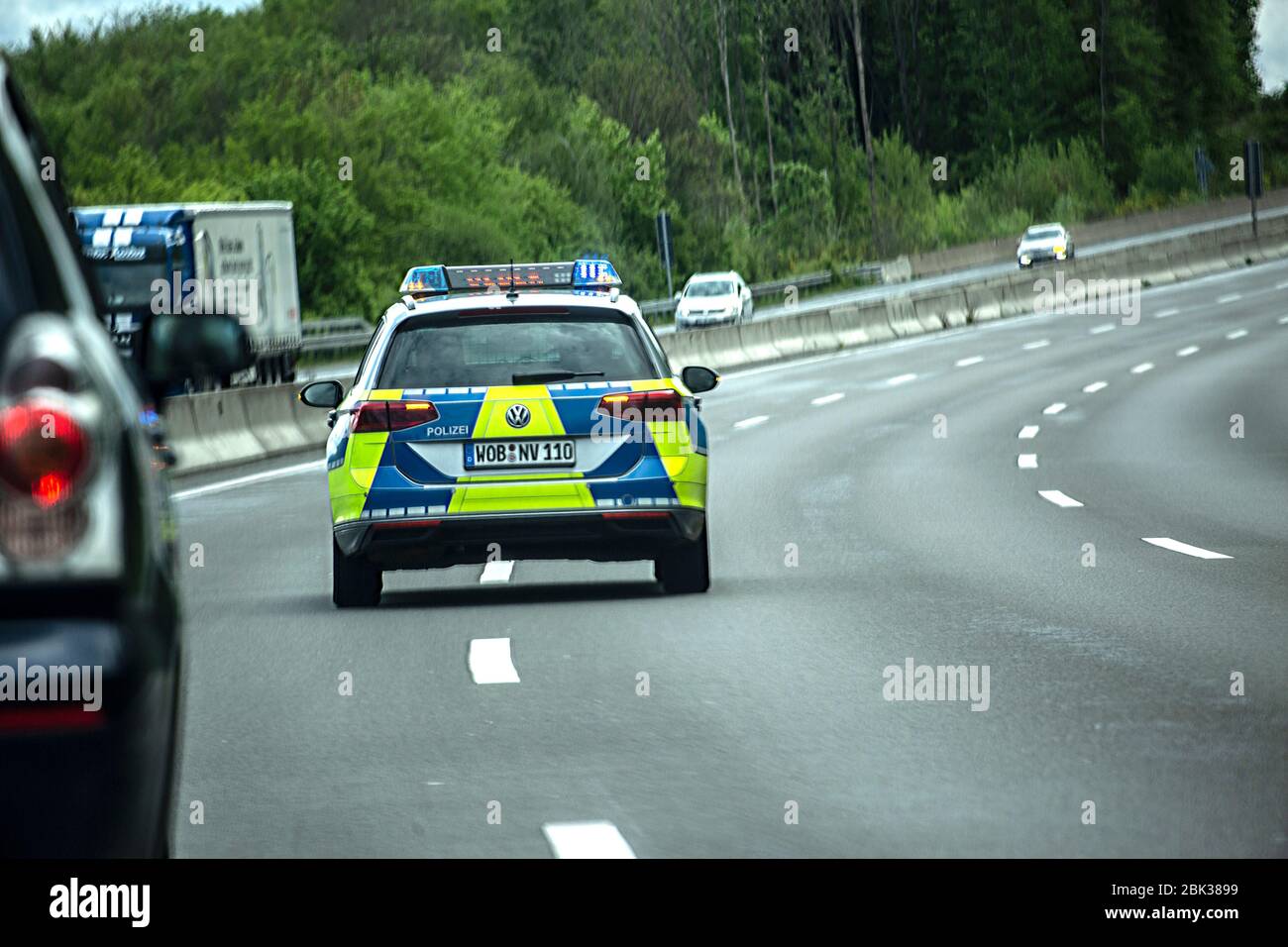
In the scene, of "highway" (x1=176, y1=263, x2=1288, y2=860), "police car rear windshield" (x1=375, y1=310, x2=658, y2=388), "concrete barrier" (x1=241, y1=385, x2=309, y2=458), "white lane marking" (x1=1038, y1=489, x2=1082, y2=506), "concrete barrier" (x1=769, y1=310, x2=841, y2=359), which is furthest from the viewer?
"concrete barrier" (x1=769, y1=310, x2=841, y2=359)

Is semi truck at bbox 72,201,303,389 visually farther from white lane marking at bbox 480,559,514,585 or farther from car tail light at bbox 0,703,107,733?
car tail light at bbox 0,703,107,733

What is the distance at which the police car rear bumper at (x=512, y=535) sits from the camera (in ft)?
37.5

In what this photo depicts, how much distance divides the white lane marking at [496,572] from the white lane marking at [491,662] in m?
2.67

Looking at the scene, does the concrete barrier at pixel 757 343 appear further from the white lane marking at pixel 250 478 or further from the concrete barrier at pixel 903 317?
the white lane marking at pixel 250 478

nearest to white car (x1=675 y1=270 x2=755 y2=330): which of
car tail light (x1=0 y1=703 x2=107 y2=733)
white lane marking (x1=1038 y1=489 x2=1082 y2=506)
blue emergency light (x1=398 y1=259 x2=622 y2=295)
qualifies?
white lane marking (x1=1038 y1=489 x2=1082 y2=506)

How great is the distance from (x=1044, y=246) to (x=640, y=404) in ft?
229

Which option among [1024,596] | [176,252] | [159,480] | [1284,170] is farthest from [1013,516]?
[1284,170]

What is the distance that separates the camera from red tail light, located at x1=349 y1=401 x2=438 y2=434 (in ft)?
37.9

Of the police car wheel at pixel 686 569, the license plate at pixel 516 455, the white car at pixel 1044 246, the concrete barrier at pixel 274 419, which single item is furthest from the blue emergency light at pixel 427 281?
the white car at pixel 1044 246

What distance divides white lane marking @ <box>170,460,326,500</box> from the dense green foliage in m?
37.4

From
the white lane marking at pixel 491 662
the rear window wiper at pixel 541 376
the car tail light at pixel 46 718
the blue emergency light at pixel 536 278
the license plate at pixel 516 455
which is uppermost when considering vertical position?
the blue emergency light at pixel 536 278

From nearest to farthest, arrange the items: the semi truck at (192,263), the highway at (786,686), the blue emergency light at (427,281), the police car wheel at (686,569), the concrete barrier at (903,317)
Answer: the highway at (786,686) < the police car wheel at (686,569) < the blue emergency light at (427,281) < the semi truck at (192,263) < the concrete barrier at (903,317)
